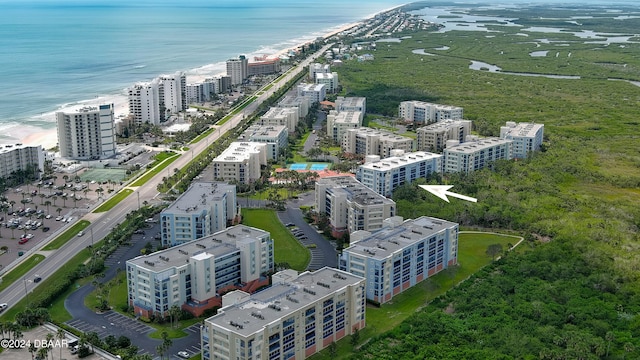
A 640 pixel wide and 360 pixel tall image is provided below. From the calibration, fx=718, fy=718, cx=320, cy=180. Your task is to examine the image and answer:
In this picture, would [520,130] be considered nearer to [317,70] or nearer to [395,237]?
[395,237]

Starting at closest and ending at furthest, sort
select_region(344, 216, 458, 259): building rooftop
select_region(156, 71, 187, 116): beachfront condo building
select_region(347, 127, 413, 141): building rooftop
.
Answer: select_region(344, 216, 458, 259): building rooftop → select_region(347, 127, 413, 141): building rooftop → select_region(156, 71, 187, 116): beachfront condo building

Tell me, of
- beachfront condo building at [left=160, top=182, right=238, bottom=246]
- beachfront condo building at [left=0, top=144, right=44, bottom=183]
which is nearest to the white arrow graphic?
beachfront condo building at [left=160, top=182, right=238, bottom=246]

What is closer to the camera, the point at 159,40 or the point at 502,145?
the point at 502,145

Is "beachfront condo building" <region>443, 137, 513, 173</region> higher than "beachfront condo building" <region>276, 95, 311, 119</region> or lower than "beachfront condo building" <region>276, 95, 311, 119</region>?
lower

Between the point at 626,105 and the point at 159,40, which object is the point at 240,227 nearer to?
the point at 626,105

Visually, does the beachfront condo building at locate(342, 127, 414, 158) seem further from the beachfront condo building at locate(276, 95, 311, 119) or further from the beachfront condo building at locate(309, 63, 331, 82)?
the beachfront condo building at locate(309, 63, 331, 82)

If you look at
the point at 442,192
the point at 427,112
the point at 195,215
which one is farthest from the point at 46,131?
the point at 442,192

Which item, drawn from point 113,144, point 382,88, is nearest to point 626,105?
point 382,88
